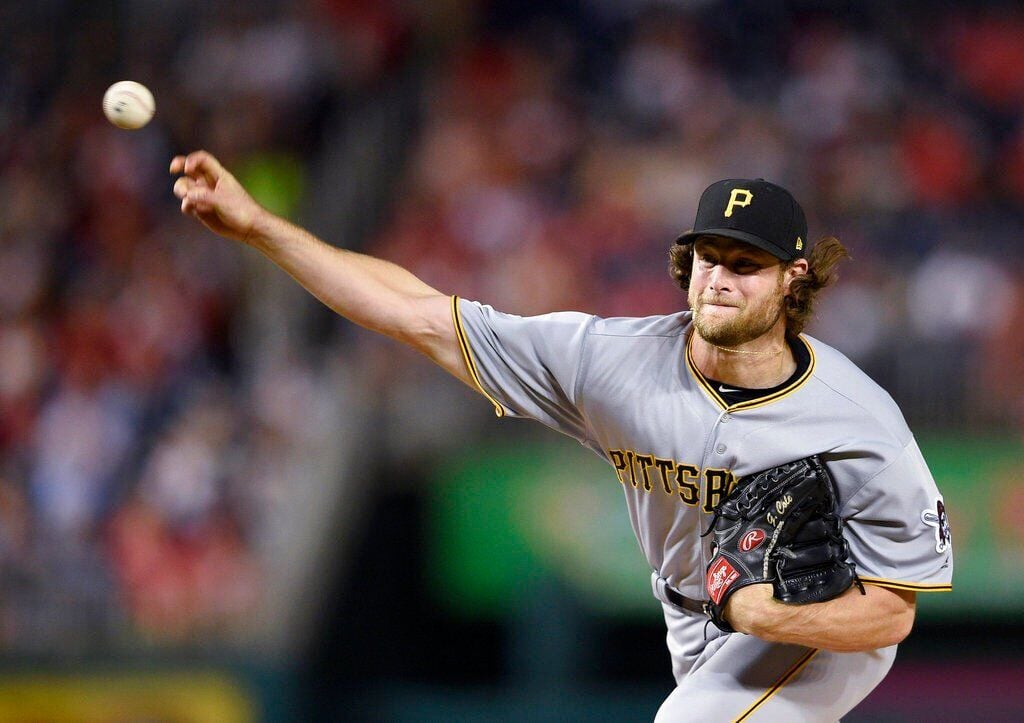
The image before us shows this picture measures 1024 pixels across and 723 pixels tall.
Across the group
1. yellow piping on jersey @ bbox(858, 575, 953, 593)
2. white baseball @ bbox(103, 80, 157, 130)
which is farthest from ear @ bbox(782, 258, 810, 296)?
white baseball @ bbox(103, 80, 157, 130)

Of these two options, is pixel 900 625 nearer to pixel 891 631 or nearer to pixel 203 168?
pixel 891 631

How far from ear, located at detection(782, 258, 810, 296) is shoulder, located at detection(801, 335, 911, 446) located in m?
0.23

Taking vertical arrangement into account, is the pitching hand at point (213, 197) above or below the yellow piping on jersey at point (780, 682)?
above

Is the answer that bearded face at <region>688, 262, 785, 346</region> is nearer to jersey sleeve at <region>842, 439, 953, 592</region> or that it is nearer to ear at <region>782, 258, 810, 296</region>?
ear at <region>782, 258, 810, 296</region>

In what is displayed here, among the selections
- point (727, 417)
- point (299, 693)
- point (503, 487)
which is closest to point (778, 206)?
point (727, 417)

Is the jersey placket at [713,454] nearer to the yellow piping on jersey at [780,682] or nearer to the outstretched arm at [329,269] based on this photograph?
the yellow piping on jersey at [780,682]

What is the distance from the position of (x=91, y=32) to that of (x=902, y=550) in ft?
31.4

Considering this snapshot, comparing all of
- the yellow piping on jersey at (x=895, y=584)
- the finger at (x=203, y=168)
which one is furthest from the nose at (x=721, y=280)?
the finger at (x=203, y=168)

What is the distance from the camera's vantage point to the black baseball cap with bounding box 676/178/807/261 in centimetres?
378

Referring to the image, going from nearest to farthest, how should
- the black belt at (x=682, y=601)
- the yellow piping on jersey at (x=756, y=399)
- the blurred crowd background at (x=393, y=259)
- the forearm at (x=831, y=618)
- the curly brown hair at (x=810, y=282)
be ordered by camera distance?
the forearm at (x=831, y=618) < the yellow piping on jersey at (x=756, y=399) < the curly brown hair at (x=810, y=282) < the black belt at (x=682, y=601) < the blurred crowd background at (x=393, y=259)

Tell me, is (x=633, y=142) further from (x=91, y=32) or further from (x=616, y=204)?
(x=91, y=32)

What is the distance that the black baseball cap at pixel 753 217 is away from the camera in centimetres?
378

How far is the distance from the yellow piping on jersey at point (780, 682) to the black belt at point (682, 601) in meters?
0.34

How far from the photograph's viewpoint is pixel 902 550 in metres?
3.83
